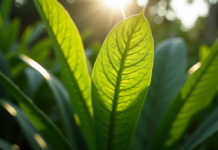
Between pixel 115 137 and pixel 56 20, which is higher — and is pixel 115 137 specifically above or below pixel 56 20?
below

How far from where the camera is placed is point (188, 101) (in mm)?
445

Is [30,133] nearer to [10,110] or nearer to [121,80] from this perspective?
[10,110]

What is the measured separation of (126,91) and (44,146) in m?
0.35

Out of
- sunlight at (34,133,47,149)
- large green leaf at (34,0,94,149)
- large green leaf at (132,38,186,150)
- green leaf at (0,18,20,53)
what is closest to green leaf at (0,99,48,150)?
sunlight at (34,133,47,149)

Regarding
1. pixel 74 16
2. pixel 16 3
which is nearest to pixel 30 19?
pixel 16 3

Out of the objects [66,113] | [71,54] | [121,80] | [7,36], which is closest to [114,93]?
[121,80]

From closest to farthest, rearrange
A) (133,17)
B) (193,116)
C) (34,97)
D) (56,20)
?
(133,17), (56,20), (193,116), (34,97)

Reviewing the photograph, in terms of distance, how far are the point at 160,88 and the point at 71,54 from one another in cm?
42

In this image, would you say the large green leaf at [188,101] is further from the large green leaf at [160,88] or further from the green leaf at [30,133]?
the green leaf at [30,133]

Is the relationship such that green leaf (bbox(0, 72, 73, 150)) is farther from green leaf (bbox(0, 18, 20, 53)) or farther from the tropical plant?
green leaf (bbox(0, 18, 20, 53))

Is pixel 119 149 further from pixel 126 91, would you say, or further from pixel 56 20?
pixel 56 20

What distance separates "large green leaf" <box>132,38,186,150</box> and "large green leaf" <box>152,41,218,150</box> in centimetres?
11

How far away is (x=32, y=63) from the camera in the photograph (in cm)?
45

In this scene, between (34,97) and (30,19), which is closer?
(34,97)
